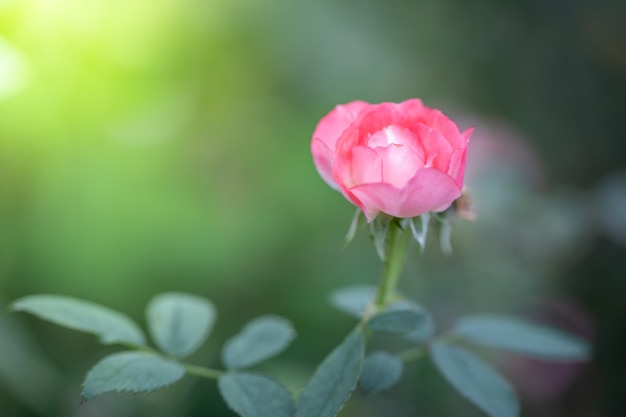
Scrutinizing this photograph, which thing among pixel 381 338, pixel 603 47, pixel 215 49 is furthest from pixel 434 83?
pixel 381 338

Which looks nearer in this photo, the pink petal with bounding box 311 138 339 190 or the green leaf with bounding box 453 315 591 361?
the pink petal with bounding box 311 138 339 190

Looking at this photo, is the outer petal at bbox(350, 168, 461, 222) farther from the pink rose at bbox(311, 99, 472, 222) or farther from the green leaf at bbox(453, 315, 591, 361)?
the green leaf at bbox(453, 315, 591, 361)

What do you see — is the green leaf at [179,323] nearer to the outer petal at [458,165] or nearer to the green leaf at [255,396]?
the green leaf at [255,396]

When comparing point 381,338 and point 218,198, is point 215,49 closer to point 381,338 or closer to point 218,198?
point 218,198

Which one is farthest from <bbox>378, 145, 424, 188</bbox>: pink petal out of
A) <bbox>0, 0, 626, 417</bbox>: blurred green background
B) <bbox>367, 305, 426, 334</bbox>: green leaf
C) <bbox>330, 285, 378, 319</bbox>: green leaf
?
<bbox>0, 0, 626, 417</bbox>: blurred green background

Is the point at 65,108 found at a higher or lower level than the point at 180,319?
higher

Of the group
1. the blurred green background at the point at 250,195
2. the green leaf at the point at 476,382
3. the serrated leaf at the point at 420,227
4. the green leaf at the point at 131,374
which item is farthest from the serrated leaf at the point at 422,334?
the blurred green background at the point at 250,195

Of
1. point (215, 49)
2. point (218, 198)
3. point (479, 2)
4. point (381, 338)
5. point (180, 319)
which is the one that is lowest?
point (381, 338)
